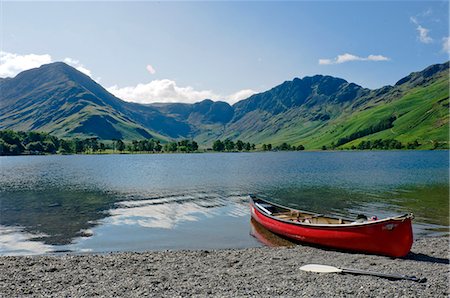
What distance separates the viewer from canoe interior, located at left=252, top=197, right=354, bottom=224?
1320 inches

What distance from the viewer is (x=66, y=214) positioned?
154 feet

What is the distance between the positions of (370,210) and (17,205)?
51.3m

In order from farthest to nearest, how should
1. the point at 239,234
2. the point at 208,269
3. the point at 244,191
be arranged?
the point at 244,191, the point at 239,234, the point at 208,269

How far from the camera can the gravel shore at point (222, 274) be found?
749 inches

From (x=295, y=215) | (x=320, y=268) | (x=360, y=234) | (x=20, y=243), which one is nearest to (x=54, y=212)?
(x=20, y=243)

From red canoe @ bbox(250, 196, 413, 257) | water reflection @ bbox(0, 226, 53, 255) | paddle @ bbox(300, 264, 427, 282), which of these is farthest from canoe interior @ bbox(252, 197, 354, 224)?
water reflection @ bbox(0, 226, 53, 255)

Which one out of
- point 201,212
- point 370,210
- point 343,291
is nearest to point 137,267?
point 343,291

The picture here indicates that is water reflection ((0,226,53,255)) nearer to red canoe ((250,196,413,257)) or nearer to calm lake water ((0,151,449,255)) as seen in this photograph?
calm lake water ((0,151,449,255))

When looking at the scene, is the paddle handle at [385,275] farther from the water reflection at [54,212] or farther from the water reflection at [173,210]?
the water reflection at [54,212]

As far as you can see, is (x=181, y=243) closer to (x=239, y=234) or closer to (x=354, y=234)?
(x=239, y=234)

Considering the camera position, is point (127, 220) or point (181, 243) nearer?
point (181, 243)

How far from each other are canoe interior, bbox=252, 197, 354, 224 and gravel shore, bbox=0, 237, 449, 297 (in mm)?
4388

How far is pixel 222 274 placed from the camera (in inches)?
892

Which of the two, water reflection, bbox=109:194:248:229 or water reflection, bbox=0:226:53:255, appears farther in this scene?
water reflection, bbox=109:194:248:229
